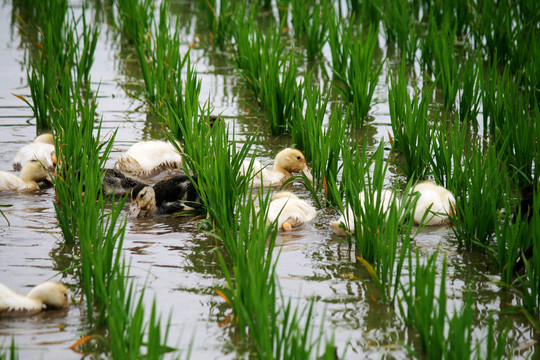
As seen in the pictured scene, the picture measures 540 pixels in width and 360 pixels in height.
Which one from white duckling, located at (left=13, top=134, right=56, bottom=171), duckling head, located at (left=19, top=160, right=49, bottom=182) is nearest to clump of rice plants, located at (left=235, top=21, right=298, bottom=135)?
white duckling, located at (left=13, top=134, right=56, bottom=171)

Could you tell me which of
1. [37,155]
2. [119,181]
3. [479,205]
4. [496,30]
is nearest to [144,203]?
[119,181]

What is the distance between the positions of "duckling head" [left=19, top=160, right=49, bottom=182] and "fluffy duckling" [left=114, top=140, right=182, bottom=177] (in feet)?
2.01

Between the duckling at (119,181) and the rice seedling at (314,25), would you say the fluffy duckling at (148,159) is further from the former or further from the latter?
the rice seedling at (314,25)

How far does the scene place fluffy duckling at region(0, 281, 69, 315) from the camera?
335 cm

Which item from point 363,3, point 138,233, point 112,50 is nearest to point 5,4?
point 112,50

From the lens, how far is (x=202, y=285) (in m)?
3.78

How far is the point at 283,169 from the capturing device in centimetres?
560

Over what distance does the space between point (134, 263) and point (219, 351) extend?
1072 millimetres

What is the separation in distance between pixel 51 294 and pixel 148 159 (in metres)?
2.41

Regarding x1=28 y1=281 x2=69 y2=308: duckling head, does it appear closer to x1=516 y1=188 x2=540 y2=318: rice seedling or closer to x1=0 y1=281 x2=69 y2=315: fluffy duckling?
x1=0 y1=281 x2=69 y2=315: fluffy duckling

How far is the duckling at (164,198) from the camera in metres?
4.81

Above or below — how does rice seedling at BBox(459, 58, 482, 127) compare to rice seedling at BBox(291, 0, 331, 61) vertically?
below

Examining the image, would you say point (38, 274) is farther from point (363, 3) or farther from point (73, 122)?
point (363, 3)

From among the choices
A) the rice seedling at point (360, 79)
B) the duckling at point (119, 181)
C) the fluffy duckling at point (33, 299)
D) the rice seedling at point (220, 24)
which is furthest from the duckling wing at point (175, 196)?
the rice seedling at point (220, 24)
